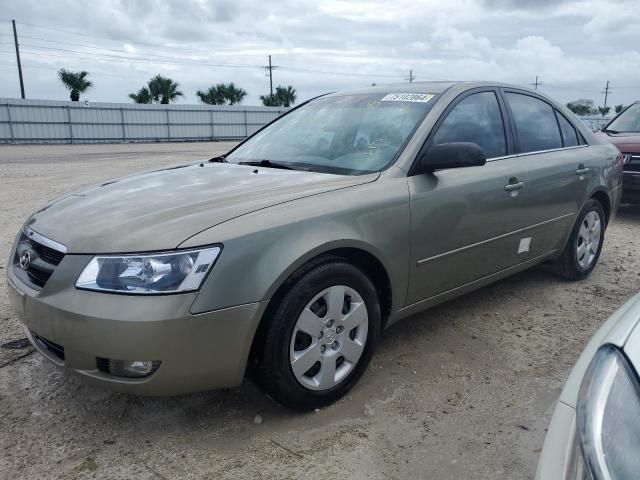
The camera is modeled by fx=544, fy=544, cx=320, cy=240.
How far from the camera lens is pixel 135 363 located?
218 centimetres

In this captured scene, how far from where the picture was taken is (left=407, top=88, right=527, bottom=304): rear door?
9.75ft

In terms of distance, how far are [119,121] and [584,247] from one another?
2919 cm

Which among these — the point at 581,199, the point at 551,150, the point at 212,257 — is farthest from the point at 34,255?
the point at 581,199

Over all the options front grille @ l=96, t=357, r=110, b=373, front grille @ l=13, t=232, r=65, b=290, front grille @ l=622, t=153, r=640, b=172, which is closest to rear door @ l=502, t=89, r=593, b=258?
front grille @ l=96, t=357, r=110, b=373

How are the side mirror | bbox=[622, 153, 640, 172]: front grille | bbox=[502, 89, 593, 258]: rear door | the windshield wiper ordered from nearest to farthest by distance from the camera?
the side mirror → the windshield wiper → bbox=[502, 89, 593, 258]: rear door → bbox=[622, 153, 640, 172]: front grille

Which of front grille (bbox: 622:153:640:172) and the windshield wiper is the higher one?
the windshield wiper

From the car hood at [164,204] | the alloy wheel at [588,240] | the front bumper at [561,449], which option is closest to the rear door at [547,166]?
the alloy wheel at [588,240]

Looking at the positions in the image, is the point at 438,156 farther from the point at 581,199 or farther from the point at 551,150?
the point at 581,199

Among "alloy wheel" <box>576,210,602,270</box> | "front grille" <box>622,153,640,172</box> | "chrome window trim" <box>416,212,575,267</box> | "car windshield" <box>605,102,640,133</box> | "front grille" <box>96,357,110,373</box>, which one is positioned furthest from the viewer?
"car windshield" <box>605,102,640,133</box>

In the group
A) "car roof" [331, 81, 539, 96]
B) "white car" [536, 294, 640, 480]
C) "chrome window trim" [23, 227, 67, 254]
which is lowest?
"white car" [536, 294, 640, 480]

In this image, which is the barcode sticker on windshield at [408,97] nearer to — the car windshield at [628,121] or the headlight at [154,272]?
the headlight at [154,272]

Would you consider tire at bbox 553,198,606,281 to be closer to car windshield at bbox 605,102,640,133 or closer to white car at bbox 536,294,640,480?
white car at bbox 536,294,640,480

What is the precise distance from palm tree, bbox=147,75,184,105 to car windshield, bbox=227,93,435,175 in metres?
35.9

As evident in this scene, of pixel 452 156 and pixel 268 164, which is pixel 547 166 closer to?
pixel 452 156
